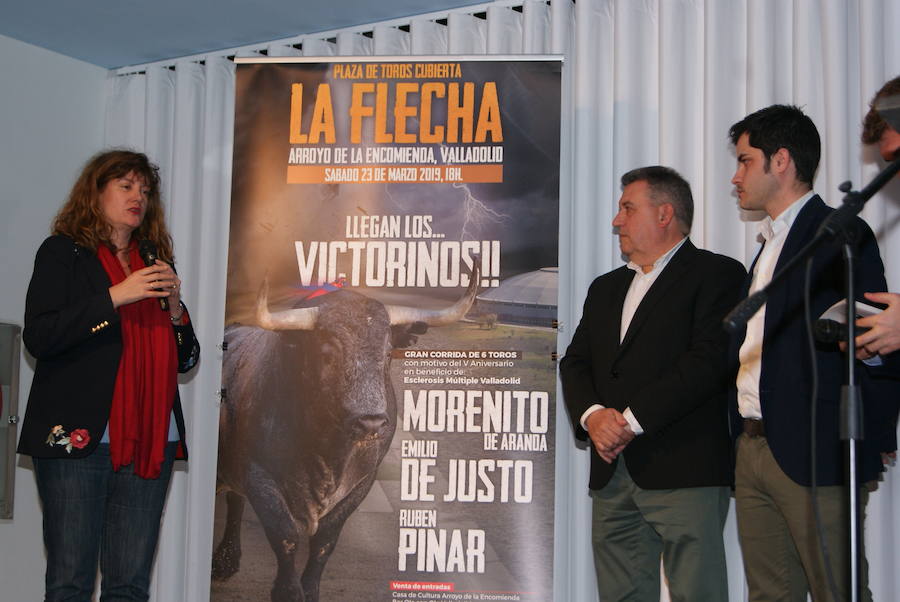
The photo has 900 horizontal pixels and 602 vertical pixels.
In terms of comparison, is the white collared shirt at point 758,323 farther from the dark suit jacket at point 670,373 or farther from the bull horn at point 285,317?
the bull horn at point 285,317

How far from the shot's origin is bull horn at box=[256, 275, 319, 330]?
11.9 feet

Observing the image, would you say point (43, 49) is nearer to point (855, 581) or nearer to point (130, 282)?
point (130, 282)

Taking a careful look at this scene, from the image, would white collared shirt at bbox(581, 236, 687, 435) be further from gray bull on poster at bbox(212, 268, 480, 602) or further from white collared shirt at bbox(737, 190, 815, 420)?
gray bull on poster at bbox(212, 268, 480, 602)

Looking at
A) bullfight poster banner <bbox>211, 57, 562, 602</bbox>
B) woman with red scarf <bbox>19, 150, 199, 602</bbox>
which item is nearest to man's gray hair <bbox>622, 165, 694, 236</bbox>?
bullfight poster banner <bbox>211, 57, 562, 602</bbox>

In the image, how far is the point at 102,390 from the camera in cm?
288

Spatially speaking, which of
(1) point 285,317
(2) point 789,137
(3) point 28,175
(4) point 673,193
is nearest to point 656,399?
(4) point 673,193

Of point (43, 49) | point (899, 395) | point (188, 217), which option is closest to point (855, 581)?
A: point (899, 395)

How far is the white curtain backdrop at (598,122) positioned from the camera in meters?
3.47

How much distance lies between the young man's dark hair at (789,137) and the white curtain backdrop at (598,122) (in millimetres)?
496

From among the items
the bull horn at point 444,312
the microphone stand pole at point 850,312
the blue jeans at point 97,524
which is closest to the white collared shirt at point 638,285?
the bull horn at point 444,312

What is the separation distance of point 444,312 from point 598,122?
1.12m

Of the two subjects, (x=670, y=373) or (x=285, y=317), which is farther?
(x=285, y=317)

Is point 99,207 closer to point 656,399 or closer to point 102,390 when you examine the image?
point 102,390

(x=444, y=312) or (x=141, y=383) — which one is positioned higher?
(x=444, y=312)
